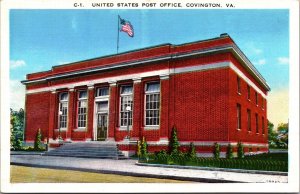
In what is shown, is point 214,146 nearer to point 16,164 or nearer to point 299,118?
point 299,118

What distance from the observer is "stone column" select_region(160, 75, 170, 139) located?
17375 mm

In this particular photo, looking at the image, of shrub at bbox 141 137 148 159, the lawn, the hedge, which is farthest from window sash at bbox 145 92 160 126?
the lawn

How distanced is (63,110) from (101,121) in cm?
245

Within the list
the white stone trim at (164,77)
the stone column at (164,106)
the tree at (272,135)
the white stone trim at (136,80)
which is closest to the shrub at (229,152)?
the tree at (272,135)

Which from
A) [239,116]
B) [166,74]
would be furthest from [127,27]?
[239,116]

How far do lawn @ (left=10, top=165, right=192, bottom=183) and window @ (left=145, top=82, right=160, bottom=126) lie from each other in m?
5.24

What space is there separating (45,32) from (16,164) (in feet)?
16.4

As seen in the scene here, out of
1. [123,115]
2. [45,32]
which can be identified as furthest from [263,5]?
[123,115]

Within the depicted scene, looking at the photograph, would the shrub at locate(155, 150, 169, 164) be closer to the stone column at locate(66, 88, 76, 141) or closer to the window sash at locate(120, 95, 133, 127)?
the window sash at locate(120, 95, 133, 127)

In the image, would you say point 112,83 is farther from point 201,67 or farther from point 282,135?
point 282,135

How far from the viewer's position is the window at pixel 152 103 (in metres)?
Result: 18.1

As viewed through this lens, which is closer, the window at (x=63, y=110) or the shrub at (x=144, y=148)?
the shrub at (x=144, y=148)

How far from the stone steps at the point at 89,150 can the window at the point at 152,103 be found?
1.99 meters

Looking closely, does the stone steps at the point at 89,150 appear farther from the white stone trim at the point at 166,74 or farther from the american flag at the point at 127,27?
the american flag at the point at 127,27
